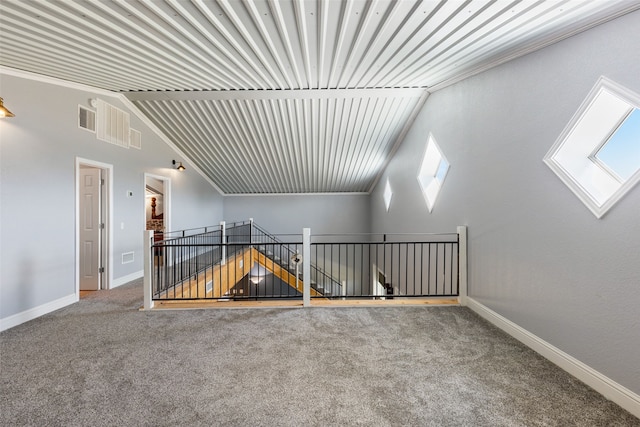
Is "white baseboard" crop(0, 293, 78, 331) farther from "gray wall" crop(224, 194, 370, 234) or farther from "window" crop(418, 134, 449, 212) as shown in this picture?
"gray wall" crop(224, 194, 370, 234)

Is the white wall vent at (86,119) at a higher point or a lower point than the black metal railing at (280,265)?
higher

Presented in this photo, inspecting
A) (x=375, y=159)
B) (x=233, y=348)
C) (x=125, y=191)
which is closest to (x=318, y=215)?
(x=375, y=159)

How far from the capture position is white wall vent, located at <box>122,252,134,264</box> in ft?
15.8

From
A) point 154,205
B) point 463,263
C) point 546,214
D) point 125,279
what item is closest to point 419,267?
point 463,263

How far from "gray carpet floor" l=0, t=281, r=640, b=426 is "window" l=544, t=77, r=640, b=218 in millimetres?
1651

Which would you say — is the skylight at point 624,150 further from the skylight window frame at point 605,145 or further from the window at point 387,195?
the window at point 387,195

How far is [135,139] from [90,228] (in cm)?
198

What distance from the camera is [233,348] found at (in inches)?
103

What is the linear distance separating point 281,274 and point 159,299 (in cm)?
509

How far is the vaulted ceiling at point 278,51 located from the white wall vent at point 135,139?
0.47 metres

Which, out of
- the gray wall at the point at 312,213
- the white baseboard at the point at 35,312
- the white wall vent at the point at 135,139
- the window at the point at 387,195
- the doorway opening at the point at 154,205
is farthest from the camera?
the gray wall at the point at 312,213

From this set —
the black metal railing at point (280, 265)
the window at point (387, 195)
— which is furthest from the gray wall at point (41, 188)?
the window at point (387, 195)

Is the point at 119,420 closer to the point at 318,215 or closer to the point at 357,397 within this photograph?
the point at 357,397

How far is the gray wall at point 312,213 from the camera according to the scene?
1014 centimetres
